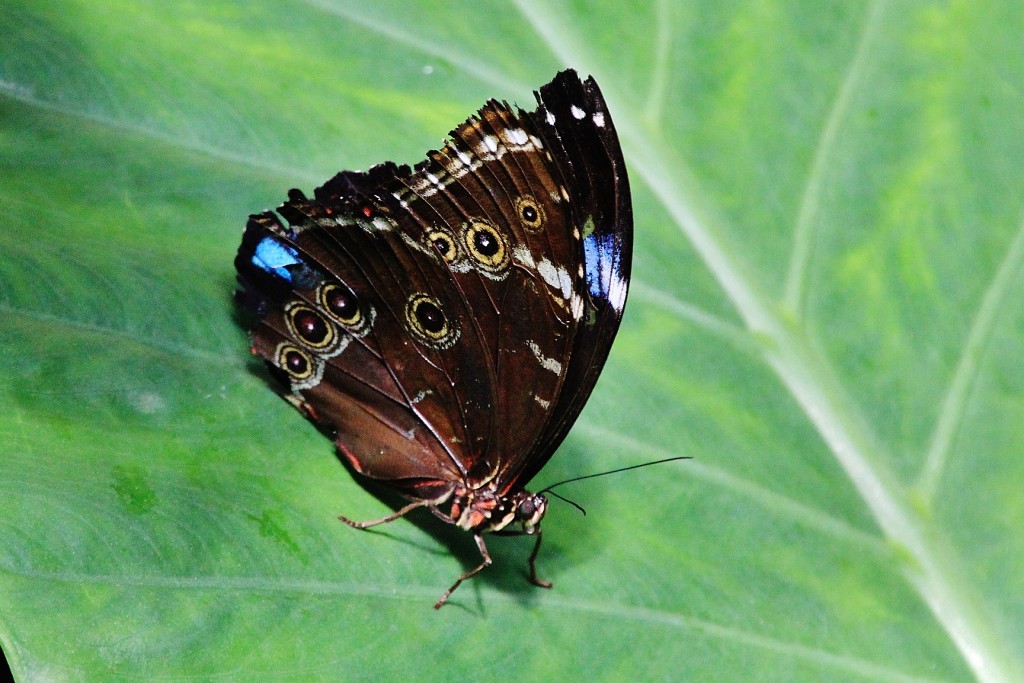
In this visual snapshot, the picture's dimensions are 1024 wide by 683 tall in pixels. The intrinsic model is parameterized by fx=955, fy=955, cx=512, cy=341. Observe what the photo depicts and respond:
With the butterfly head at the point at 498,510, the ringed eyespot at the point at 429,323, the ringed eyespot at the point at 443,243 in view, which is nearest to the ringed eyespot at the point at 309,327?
the ringed eyespot at the point at 429,323

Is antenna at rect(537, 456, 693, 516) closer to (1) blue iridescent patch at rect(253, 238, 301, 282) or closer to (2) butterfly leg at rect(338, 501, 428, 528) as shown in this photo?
(2) butterfly leg at rect(338, 501, 428, 528)

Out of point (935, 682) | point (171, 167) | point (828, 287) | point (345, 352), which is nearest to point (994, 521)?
point (935, 682)

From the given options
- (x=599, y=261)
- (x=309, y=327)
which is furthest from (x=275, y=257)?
(x=599, y=261)

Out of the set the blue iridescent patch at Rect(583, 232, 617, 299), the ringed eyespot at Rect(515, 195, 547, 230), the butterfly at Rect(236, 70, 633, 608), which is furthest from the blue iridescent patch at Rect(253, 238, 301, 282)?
the blue iridescent patch at Rect(583, 232, 617, 299)

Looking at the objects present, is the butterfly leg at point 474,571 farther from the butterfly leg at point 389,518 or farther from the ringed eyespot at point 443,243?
the ringed eyespot at point 443,243

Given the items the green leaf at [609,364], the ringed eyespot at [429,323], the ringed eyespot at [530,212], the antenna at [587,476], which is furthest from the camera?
the antenna at [587,476]

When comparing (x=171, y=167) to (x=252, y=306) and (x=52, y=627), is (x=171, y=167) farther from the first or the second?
(x=52, y=627)

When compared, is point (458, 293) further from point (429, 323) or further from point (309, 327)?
point (309, 327)
